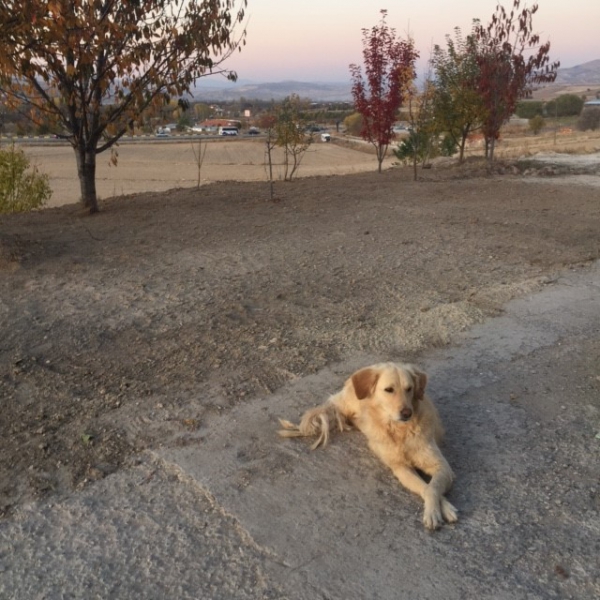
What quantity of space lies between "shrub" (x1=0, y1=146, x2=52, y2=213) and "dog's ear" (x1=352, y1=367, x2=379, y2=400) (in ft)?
30.9

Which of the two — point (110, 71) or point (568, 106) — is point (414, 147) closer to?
point (110, 71)

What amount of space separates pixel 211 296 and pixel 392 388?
3427mm

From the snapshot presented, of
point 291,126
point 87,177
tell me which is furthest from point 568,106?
point 87,177

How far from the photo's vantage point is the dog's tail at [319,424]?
425 cm

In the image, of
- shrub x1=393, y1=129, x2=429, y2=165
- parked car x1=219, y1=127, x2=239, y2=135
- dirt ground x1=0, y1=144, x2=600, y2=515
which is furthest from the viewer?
parked car x1=219, y1=127, x2=239, y2=135

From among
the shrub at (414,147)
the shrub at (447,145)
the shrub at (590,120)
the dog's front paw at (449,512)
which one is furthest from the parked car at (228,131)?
the dog's front paw at (449,512)

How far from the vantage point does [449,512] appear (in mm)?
3490

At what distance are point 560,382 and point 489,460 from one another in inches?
54.2

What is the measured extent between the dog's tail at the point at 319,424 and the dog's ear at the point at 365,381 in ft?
Answer: 1.38

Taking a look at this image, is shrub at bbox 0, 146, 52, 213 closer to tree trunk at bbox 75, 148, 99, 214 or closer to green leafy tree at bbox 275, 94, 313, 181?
tree trunk at bbox 75, 148, 99, 214

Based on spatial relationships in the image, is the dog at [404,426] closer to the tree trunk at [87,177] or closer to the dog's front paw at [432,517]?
the dog's front paw at [432,517]

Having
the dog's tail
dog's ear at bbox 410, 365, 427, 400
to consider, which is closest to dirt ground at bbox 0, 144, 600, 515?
the dog's tail

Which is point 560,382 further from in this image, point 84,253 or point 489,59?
point 489,59

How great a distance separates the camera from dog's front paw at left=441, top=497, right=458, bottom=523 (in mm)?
3465
